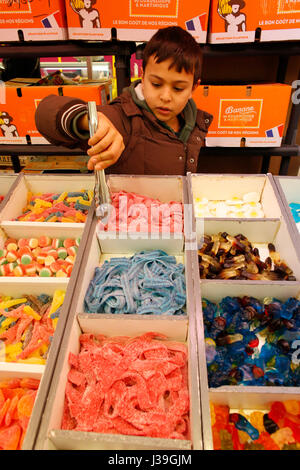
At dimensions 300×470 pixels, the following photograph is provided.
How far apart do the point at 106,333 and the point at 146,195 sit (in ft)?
3.00

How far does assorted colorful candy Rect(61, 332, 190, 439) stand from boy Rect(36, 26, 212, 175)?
2.33ft

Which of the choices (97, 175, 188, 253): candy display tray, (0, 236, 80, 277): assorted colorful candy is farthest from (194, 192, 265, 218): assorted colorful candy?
(0, 236, 80, 277): assorted colorful candy

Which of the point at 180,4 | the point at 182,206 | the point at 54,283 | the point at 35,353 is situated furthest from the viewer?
the point at 180,4

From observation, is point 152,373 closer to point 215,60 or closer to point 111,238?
point 111,238

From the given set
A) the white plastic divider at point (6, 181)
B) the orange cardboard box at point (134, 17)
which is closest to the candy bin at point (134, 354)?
the white plastic divider at point (6, 181)

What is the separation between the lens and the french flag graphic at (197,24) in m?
2.14

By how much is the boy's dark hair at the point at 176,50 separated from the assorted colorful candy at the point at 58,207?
80 cm

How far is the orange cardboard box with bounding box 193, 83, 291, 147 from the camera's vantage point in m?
2.31

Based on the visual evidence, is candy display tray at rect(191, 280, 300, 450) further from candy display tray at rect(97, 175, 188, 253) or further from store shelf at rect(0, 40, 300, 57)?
store shelf at rect(0, 40, 300, 57)

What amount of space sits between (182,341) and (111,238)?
583mm

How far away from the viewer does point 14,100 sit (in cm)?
245

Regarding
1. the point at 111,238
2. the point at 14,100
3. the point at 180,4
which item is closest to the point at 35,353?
the point at 111,238

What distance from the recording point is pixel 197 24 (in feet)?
7.09

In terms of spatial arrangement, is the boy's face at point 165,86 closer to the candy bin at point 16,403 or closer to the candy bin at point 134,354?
the candy bin at point 134,354
